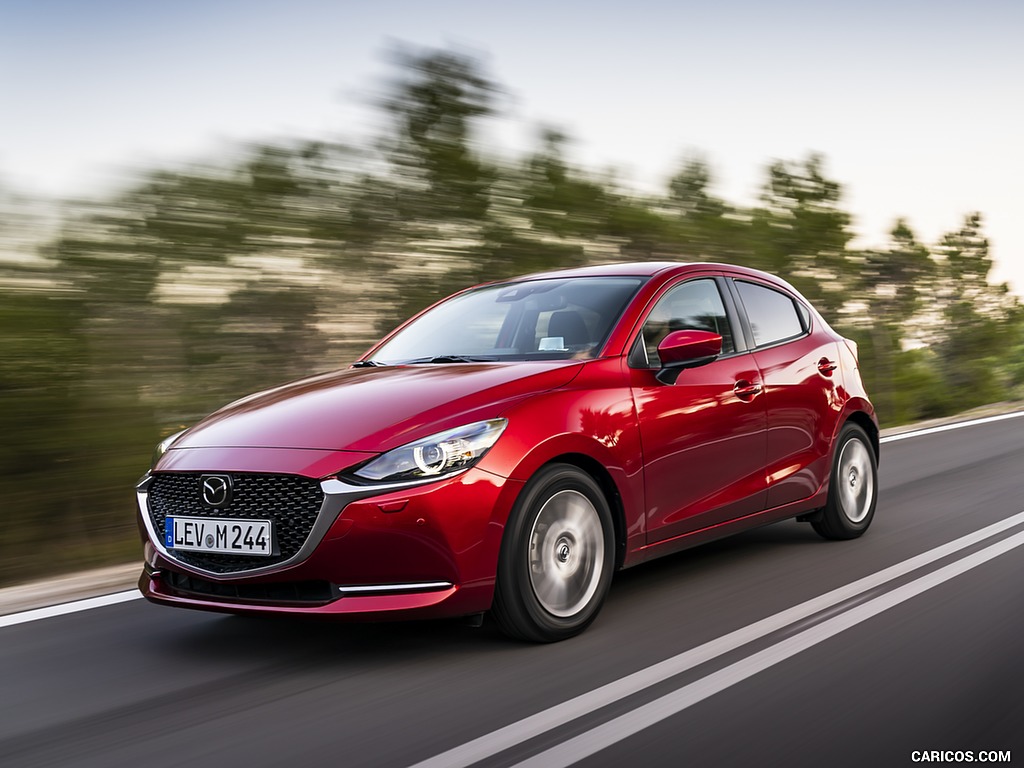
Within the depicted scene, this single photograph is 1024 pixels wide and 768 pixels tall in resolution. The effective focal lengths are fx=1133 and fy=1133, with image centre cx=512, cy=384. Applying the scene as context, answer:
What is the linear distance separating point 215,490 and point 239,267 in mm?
4926

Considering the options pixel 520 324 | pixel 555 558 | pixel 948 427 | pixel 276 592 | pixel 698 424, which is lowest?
pixel 948 427

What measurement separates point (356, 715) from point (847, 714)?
1574 millimetres

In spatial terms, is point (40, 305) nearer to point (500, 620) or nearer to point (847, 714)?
point (500, 620)

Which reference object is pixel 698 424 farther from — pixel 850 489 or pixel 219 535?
pixel 219 535

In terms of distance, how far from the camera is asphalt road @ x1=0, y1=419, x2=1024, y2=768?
11.1ft

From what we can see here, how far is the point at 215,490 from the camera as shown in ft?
14.1

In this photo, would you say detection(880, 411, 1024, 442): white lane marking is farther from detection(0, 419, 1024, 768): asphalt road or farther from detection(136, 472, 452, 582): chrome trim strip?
detection(136, 472, 452, 582): chrome trim strip

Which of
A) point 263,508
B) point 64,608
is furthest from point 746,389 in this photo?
point 64,608

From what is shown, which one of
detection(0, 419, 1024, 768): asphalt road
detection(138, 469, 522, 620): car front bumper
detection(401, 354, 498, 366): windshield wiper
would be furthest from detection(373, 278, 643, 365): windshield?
detection(0, 419, 1024, 768): asphalt road

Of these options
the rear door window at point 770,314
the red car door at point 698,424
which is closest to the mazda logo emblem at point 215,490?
the red car door at point 698,424

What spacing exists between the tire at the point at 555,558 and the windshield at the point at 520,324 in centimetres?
74

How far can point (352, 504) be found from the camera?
4051mm

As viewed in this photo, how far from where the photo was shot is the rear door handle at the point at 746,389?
5582 millimetres

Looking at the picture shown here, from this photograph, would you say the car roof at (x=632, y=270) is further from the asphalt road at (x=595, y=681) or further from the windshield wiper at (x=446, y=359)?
the asphalt road at (x=595, y=681)
